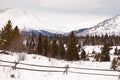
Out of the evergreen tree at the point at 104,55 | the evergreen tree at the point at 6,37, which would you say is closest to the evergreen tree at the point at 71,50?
the evergreen tree at the point at 104,55

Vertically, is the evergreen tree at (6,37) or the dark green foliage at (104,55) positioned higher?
the evergreen tree at (6,37)

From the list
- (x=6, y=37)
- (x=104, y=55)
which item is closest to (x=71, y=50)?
(x=104, y=55)

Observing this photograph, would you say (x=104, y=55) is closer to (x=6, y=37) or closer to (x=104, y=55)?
(x=104, y=55)

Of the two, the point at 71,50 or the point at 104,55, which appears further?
the point at 71,50

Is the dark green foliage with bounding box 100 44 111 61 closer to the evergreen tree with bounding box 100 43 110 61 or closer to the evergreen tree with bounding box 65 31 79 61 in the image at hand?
the evergreen tree with bounding box 100 43 110 61

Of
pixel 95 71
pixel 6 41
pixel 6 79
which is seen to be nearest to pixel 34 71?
pixel 6 79

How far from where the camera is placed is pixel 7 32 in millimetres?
56656

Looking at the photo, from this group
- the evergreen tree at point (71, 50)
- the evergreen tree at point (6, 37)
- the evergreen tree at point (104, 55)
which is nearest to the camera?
the evergreen tree at point (6, 37)

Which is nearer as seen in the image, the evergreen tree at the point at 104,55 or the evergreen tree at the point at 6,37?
the evergreen tree at the point at 6,37

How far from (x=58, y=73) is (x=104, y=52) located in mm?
49429

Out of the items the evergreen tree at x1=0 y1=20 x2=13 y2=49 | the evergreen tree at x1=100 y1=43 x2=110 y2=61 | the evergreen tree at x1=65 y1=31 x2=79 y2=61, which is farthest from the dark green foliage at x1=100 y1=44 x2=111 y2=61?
the evergreen tree at x1=0 y1=20 x2=13 y2=49

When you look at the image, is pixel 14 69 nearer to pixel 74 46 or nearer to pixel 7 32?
pixel 7 32

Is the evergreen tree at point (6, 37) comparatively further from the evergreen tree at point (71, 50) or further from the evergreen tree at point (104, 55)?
the evergreen tree at point (104, 55)

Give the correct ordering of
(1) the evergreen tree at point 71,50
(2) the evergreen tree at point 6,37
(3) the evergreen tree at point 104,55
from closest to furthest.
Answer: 1. (2) the evergreen tree at point 6,37
2. (3) the evergreen tree at point 104,55
3. (1) the evergreen tree at point 71,50
